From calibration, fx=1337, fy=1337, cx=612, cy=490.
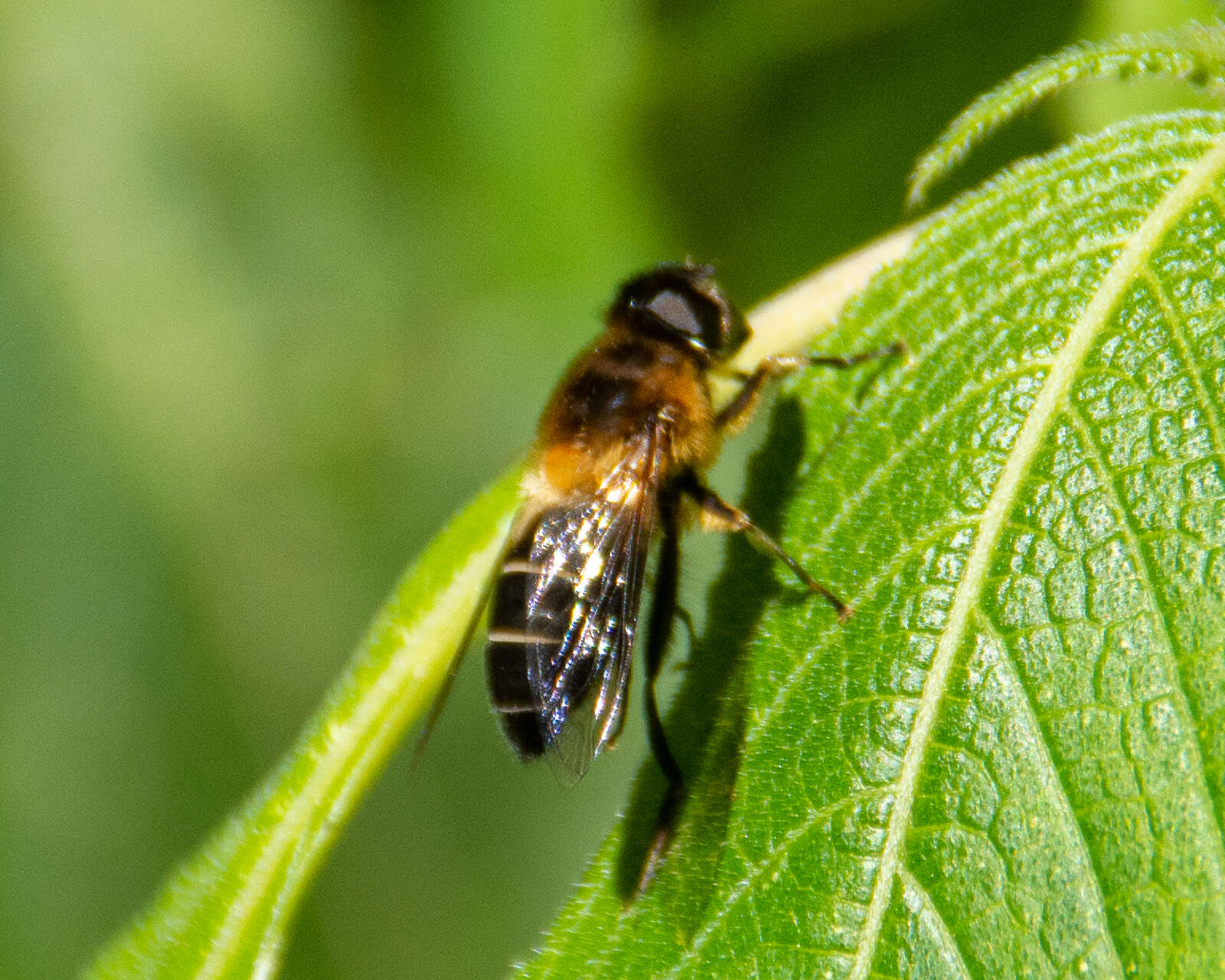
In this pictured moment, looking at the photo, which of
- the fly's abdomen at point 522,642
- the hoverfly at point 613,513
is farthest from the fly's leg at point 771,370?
the fly's abdomen at point 522,642

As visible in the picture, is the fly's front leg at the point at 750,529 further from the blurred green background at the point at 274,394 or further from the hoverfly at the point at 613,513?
the blurred green background at the point at 274,394

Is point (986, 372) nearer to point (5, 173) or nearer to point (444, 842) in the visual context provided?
point (444, 842)

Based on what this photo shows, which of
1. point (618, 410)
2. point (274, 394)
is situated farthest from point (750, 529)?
point (274, 394)

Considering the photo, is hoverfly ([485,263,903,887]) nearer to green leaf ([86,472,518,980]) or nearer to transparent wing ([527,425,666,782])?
transparent wing ([527,425,666,782])

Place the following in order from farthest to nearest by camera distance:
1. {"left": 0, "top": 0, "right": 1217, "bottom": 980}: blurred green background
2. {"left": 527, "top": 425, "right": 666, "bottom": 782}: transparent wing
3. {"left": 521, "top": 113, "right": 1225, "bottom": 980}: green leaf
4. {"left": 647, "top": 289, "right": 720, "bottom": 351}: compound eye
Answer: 1. {"left": 0, "top": 0, "right": 1217, "bottom": 980}: blurred green background
2. {"left": 647, "top": 289, "right": 720, "bottom": 351}: compound eye
3. {"left": 527, "top": 425, "right": 666, "bottom": 782}: transparent wing
4. {"left": 521, "top": 113, "right": 1225, "bottom": 980}: green leaf

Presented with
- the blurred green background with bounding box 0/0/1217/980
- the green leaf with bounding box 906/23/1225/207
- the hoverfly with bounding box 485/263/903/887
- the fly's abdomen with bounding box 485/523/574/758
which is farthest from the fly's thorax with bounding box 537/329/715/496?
the blurred green background with bounding box 0/0/1217/980

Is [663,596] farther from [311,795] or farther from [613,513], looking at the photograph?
[311,795]
